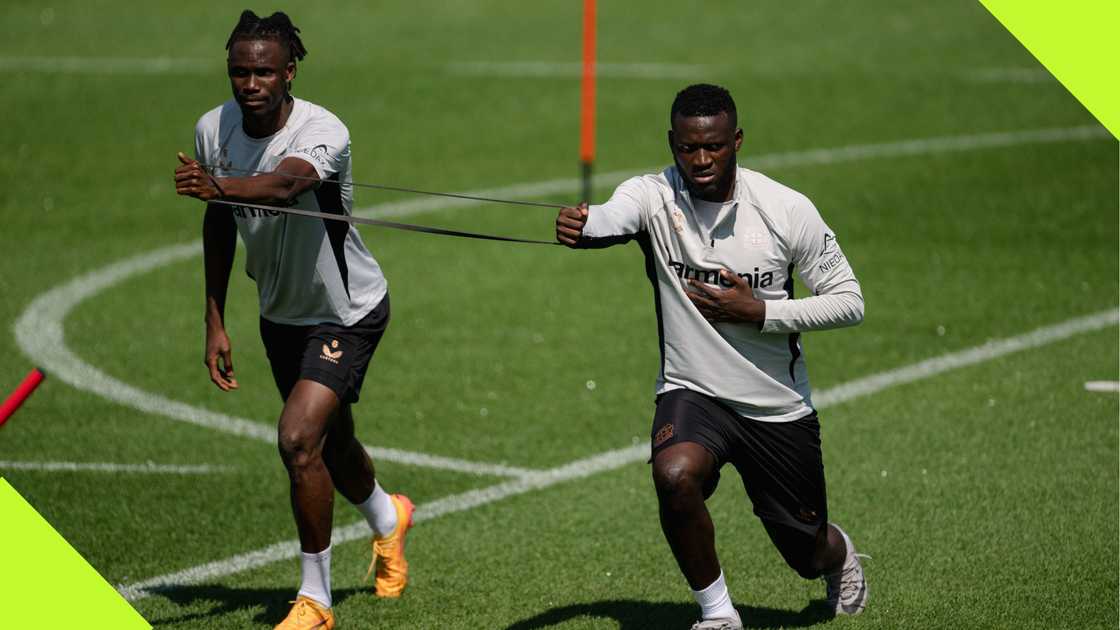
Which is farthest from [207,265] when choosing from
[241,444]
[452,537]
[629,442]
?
[629,442]

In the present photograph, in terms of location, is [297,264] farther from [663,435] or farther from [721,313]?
[721,313]

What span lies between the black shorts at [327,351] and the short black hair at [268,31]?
1.10 m

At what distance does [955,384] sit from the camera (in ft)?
31.8

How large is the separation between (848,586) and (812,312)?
4.17 feet

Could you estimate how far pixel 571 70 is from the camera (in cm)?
2012

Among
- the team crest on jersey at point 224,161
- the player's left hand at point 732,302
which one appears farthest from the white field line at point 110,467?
the player's left hand at point 732,302

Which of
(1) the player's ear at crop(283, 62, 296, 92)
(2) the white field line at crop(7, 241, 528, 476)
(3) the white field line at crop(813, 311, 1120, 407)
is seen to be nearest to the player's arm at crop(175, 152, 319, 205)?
(1) the player's ear at crop(283, 62, 296, 92)

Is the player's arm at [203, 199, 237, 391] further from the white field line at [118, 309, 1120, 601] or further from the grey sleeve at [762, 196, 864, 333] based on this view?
the grey sleeve at [762, 196, 864, 333]

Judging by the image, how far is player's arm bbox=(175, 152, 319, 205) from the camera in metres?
5.71

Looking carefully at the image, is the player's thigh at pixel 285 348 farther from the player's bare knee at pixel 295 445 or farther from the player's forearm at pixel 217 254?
the player's bare knee at pixel 295 445

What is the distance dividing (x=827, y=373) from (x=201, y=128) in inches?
196

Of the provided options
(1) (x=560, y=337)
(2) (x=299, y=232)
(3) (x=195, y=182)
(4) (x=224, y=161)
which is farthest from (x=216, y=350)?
(1) (x=560, y=337)

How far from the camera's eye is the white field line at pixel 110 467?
855 centimetres

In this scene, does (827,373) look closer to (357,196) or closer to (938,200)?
(938,200)
